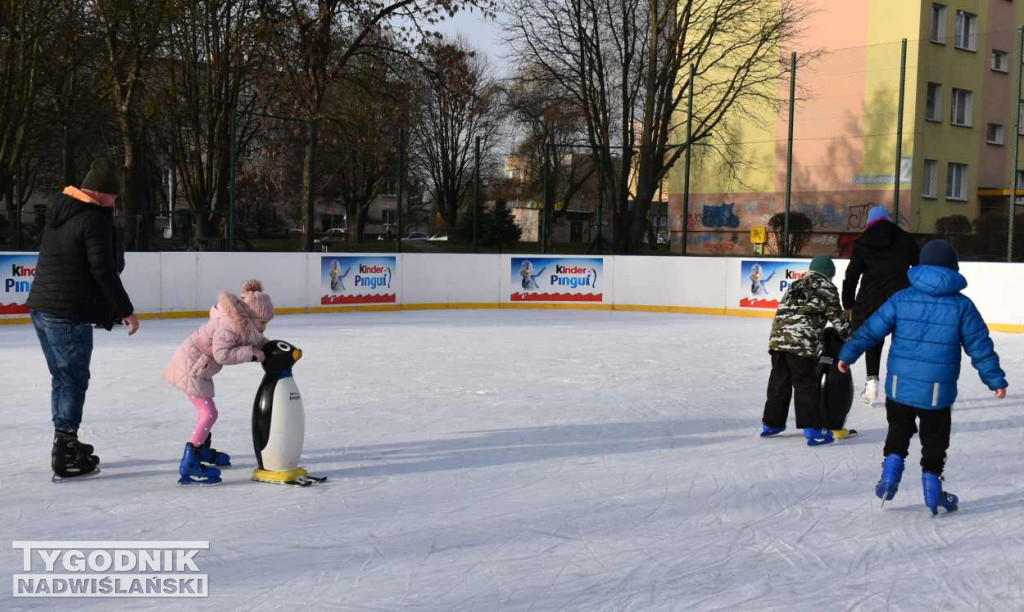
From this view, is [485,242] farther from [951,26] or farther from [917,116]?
[951,26]

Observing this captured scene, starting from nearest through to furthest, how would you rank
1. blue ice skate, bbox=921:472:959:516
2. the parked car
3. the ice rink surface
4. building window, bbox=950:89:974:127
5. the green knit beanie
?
1. the ice rink surface
2. blue ice skate, bbox=921:472:959:516
3. the green knit beanie
4. the parked car
5. building window, bbox=950:89:974:127

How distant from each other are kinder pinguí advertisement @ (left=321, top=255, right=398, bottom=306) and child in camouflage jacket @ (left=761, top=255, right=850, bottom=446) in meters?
12.3

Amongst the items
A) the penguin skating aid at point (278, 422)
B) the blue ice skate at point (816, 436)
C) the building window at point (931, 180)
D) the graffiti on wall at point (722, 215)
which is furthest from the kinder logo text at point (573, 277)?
the penguin skating aid at point (278, 422)

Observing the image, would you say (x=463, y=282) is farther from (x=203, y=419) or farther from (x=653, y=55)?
(x=203, y=419)

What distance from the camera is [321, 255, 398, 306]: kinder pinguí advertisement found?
1820 cm

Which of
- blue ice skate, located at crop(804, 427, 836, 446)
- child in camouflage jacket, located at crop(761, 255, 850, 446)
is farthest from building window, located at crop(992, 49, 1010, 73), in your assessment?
blue ice skate, located at crop(804, 427, 836, 446)

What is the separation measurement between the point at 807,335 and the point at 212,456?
12.4 feet

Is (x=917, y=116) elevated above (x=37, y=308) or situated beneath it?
elevated above

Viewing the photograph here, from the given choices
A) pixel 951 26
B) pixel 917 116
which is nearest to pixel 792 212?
pixel 917 116

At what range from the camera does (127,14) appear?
78.1ft

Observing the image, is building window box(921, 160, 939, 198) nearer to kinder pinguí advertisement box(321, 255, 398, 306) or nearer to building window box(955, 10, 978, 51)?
building window box(955, 10, 978, 51)

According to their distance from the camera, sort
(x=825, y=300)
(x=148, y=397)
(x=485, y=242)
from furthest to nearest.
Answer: (x=485, y=242) → (x=148, y=397) → (x=825, y=300)

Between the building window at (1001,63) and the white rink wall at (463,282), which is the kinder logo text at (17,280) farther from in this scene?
the building window at (1001,63)

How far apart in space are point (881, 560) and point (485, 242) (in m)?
16.4
